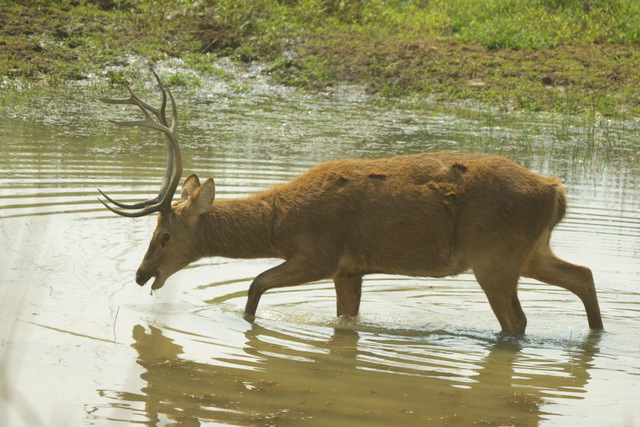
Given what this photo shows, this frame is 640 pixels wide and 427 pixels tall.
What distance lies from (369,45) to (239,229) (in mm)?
13864

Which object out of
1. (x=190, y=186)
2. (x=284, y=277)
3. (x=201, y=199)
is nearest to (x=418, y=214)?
(x=284, y=277)

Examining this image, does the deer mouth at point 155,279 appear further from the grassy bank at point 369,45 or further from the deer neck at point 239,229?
the grassy bank at point 369,45

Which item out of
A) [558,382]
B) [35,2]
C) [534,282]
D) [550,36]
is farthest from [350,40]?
[558,382]

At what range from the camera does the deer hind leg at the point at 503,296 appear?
710cm

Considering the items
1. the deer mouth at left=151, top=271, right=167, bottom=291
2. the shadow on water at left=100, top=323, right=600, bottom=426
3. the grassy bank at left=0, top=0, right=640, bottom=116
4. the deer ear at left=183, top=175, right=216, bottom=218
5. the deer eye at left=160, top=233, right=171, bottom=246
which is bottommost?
the shadow on water at left=100, top=323, right=600, bottom=426

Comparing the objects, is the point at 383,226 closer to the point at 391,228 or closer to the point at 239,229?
the point at 391,228

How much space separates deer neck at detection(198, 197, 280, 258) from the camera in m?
7.70

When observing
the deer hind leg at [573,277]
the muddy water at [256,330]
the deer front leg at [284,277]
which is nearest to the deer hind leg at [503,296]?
the muddy water at [256,330]

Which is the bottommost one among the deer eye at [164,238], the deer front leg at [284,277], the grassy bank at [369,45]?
the deer front leg at [284,277]

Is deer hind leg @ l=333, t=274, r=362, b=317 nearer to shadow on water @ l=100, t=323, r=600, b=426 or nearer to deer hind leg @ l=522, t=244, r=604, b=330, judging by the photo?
shadow on water @ l=100, t=323, r=600, b=426

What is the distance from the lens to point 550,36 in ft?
69.6

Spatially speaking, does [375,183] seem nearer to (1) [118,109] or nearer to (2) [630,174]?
(2) [630,174]

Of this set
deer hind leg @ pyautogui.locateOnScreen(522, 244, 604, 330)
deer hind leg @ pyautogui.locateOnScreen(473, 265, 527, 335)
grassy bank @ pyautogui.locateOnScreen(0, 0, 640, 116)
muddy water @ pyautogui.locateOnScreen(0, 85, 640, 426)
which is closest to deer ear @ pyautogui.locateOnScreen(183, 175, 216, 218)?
muddy water @ pyautogui.locateOnScreen(0, 85, 640, 426)

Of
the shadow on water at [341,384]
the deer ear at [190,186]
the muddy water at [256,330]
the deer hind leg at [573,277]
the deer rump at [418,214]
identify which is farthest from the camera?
the deer ear at [190,186]
